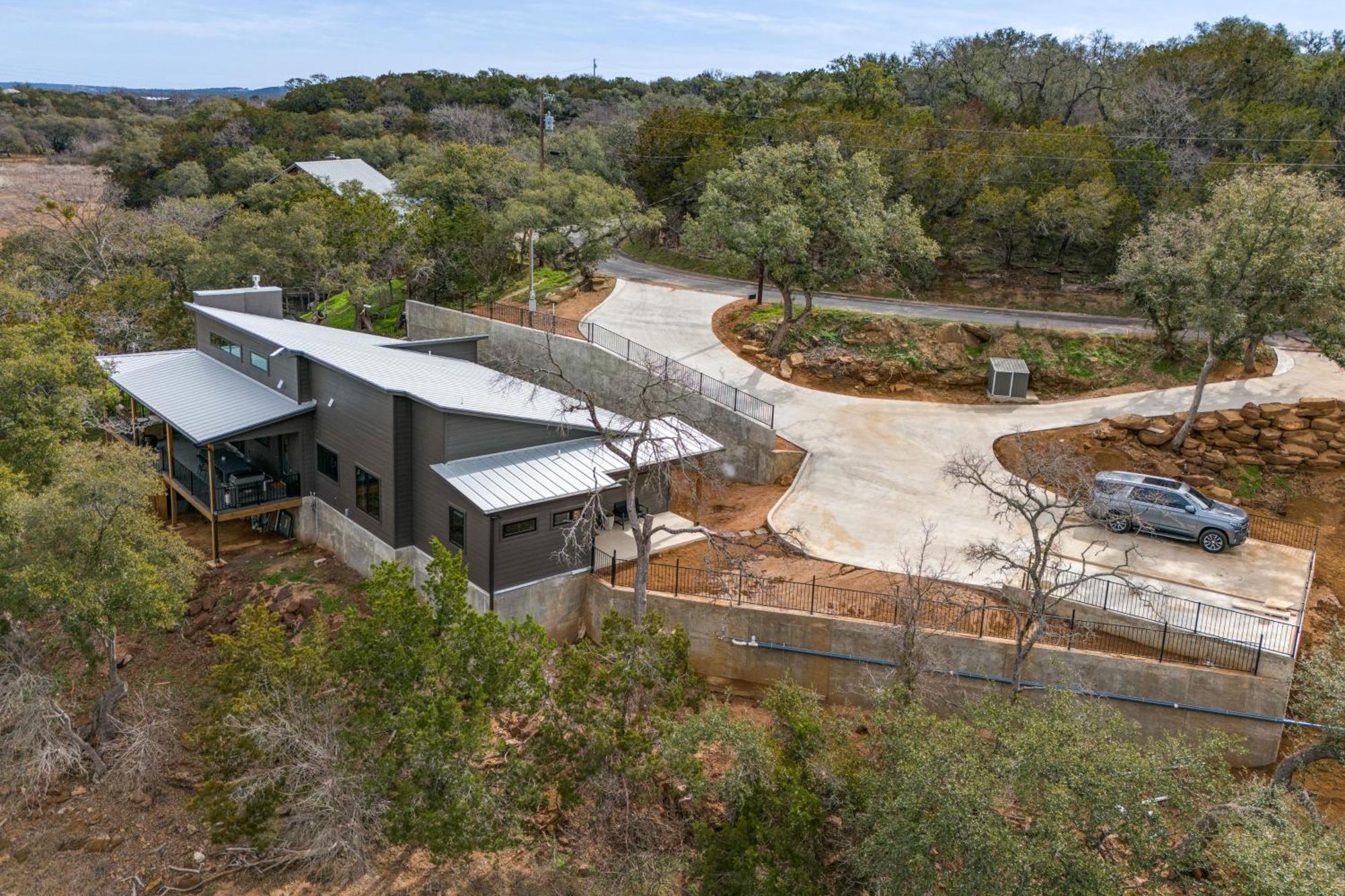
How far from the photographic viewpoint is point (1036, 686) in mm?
20703

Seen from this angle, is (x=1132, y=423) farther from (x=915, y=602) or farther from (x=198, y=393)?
(x=198, y=393)

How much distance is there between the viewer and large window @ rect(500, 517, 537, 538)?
2248 cm

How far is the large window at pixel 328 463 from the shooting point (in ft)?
88.9

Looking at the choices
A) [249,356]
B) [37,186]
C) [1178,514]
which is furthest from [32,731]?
[37,186]

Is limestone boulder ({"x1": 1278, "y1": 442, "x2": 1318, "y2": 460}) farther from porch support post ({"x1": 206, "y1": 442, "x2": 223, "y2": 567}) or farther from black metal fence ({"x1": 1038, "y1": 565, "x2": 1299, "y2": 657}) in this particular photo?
porch support post ({"x1": 206, "y1": 442, "x2": 223, "y2": 567})

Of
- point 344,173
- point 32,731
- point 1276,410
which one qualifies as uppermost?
point 344,173

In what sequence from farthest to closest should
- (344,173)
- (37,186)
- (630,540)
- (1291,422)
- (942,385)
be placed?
(37,186) < (344,173) < (942,385) < (1291,422) < (630,540)

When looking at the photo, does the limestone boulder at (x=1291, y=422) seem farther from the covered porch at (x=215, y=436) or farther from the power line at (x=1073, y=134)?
the covered porch at (x=215, y=436)

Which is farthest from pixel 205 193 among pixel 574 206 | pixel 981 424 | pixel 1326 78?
pixel 1326 78

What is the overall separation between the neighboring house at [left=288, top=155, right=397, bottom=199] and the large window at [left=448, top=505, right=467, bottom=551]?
44496mm

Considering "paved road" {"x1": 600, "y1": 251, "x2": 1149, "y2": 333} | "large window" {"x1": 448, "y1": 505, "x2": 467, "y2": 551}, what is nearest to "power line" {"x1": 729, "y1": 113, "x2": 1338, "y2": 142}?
"paved road" {"x1": 600, "y1": 251, "x2": 1149, "y2": 333}

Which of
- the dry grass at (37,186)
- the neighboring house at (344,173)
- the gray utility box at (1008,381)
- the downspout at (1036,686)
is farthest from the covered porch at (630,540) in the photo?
the dry grass at (37,186)

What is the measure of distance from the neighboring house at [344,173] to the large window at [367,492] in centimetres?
4120

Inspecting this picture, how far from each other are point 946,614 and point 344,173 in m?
57.9
